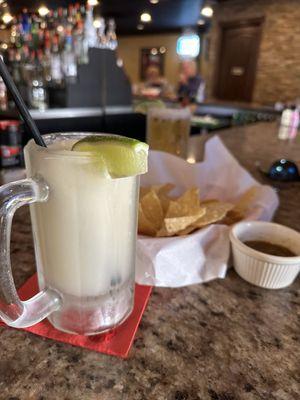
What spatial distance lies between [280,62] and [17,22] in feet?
16.9

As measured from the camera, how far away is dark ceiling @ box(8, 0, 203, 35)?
6.34 meters

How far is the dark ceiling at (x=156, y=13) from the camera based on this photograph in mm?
6336

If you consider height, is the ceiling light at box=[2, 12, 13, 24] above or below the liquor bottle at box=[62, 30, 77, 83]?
above

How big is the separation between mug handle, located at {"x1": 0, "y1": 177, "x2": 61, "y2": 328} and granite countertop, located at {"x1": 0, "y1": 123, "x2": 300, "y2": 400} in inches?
2.3

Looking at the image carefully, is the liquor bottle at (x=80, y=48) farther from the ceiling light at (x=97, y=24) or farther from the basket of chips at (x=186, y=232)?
the basket of chips at (x=186, y=232)

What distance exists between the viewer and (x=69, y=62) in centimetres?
293

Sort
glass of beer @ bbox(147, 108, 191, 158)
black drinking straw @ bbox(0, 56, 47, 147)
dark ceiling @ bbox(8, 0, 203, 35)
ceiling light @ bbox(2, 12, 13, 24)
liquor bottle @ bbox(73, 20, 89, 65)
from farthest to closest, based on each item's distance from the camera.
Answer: dark ceiling @ bbox(8, 0, 203, 35), liquor bottle @ bbox(73, 20, 89, 65), ceiling light @ bbox(2, 12, 13, 24), glass of beer @ bbox(147, 108, 191, 158), black drinking straw @ bbox(0, 56, 47, 147)

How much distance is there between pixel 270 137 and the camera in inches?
80.7

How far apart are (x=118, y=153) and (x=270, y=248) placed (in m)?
0.36

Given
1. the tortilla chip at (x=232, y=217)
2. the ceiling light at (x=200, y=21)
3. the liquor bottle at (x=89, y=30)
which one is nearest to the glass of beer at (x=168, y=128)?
the tortilla chip at (x=232, y=217)

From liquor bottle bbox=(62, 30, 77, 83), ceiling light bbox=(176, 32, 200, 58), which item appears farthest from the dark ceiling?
liquor bottle bbox=(62, 30, 77, 83)

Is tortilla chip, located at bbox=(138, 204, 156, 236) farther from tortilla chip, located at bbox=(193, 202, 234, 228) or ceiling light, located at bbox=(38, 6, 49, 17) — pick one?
ceiling light, located at bbox=(38, 6, 49, 17)

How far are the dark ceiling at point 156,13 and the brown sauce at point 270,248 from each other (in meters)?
5.05

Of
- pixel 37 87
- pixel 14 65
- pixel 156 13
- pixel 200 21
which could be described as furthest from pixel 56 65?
pixel 200 21
